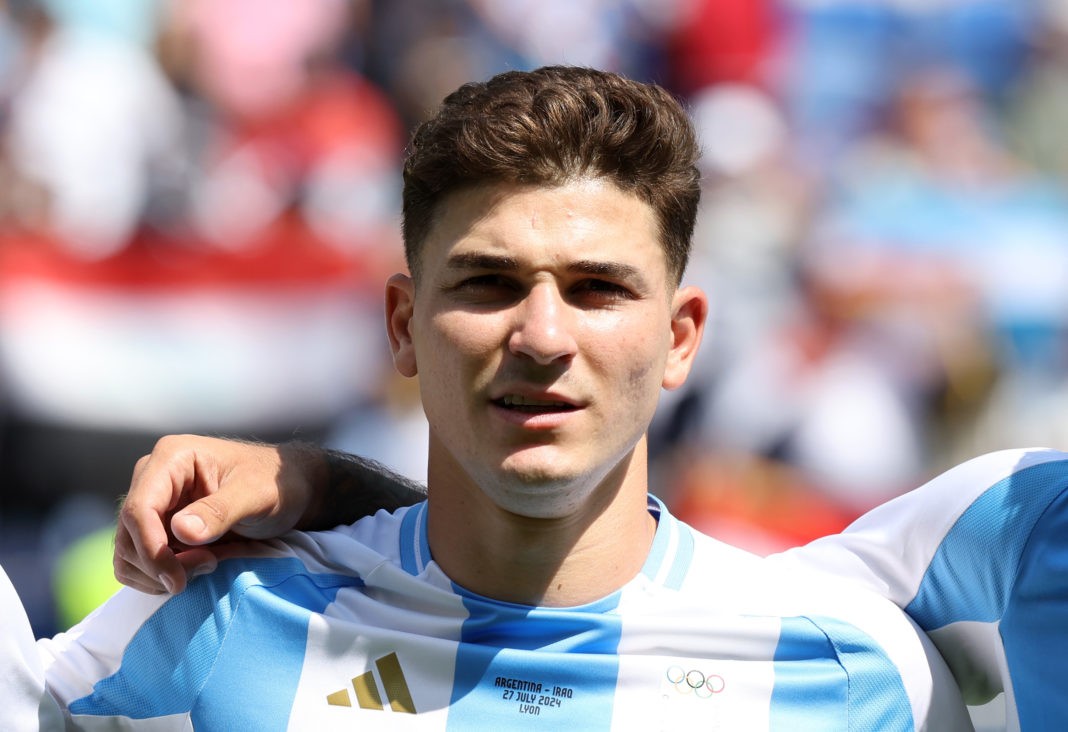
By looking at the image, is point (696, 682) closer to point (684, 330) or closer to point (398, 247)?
point (684, 330)

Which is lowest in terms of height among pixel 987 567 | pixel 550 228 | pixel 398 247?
pixel 987 567

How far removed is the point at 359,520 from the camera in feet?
9.25

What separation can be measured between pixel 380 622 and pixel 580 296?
73cm

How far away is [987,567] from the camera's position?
91.0 inches

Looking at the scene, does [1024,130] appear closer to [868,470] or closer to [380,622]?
[868,470]

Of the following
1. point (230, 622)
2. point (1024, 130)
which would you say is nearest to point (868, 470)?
point (1024, 130)

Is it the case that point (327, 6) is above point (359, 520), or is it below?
above

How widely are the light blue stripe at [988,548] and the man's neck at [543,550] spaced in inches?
22.4

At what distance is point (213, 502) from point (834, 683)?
46.2 inches

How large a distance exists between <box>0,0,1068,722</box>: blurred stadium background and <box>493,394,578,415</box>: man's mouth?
178 inches

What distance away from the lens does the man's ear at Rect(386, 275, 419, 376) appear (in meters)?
2.63

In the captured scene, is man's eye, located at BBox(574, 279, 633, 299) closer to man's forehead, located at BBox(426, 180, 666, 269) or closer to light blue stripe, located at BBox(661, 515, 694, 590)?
man's forehead, located at BBox(426, 180, 666, 269)

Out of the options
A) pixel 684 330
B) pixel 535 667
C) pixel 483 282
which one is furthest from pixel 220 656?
pixel 684 330

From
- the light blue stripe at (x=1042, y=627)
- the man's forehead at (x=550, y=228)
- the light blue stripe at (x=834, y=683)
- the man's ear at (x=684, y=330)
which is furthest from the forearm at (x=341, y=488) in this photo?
the light blue stripe at (x=1042, y=627)
